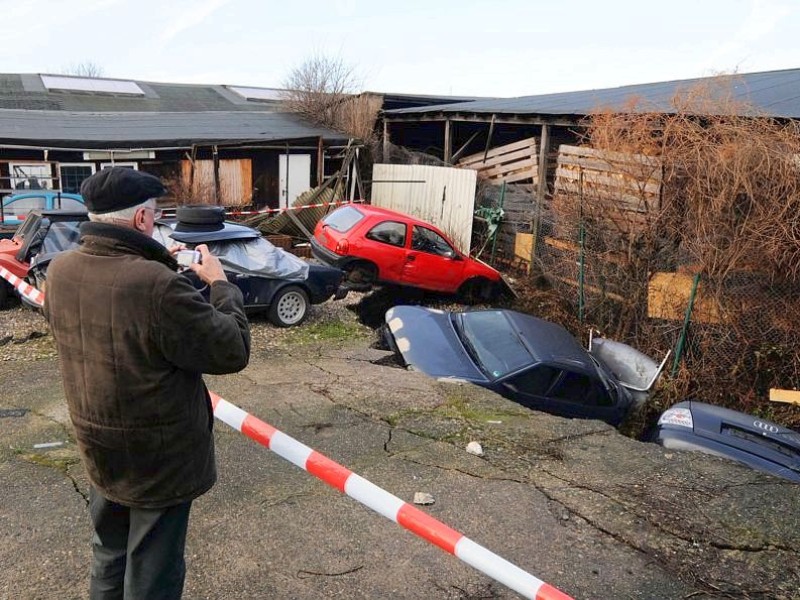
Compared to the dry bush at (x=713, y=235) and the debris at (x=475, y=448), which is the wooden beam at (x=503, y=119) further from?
the debris at (x=475, y=448)

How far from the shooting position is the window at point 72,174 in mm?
15266

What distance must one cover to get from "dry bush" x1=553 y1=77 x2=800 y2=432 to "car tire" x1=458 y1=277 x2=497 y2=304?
118 inches

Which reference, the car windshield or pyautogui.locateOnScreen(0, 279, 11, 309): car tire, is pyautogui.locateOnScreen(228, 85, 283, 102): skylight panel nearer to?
pyautogui.locateOnScreen(0, 279, 11, 309): car tire

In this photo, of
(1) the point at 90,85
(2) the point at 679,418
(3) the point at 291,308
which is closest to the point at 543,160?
(3) the point at 291,308

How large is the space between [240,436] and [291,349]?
3322mm

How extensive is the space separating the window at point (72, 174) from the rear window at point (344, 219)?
286 inches

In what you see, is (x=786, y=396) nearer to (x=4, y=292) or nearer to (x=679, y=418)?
(x=679, y=418)

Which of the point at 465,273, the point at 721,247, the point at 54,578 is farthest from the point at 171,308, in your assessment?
the point at 465,273

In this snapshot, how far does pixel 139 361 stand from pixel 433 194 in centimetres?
1412

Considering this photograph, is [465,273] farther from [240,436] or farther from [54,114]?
[54,114]

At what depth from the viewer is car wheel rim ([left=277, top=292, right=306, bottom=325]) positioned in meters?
9.05

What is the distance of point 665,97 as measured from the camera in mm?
12805

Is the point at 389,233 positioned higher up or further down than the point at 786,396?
higher up

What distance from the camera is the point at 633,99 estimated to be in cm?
1000
